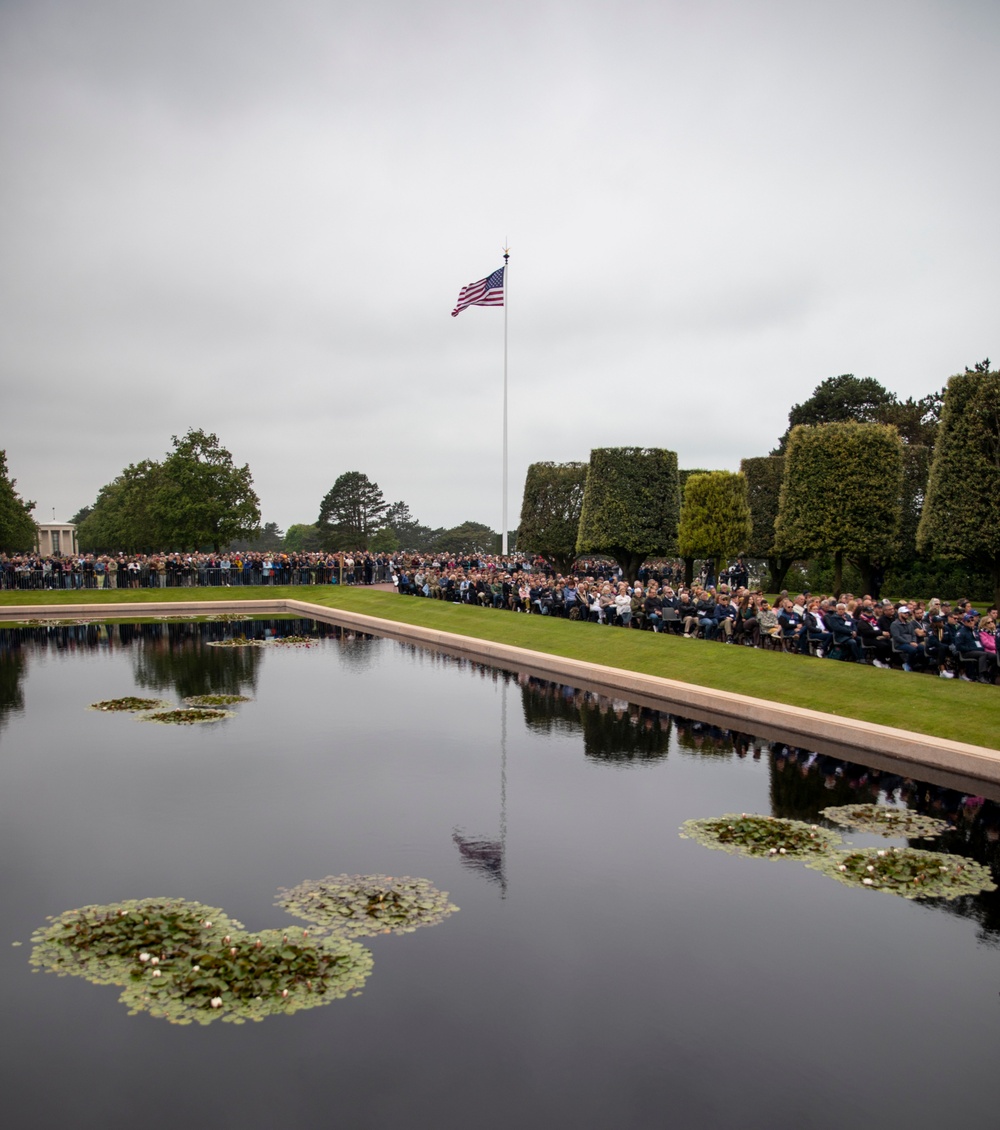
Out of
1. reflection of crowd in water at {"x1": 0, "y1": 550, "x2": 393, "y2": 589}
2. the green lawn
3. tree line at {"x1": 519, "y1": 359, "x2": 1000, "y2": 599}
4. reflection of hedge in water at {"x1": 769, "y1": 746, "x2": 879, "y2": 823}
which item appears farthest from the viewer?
reflection of crowd in water at {"x1": 0, "y1": 550, "x2": 393, "y2": 589}

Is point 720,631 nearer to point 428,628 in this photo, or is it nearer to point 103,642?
point 428,628

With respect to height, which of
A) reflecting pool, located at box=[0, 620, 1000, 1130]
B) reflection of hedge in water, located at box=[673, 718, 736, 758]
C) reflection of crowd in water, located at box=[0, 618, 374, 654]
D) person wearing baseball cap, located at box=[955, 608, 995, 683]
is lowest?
reflecting pool, located at box=[0, 620, 1000, 1130]

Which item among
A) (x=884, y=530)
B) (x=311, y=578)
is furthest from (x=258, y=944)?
(x=311, y=578)

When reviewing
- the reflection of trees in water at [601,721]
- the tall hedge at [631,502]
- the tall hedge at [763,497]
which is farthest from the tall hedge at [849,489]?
the reflection of trees in water at [601,721]

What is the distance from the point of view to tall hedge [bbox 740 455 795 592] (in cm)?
4594

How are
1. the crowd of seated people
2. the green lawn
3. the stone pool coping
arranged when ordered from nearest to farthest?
the stone pool coping, the green lawn, the crowd of seated people

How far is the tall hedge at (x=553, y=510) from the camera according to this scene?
5756 cm

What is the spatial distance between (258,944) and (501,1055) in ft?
7.99

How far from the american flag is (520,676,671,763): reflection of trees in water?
73.3 ft

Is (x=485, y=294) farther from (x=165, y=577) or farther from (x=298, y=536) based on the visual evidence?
(x=298, y=536)

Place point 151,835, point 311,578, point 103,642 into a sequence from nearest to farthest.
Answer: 1. point 151,835
2. point 103,642
3. point 311,578

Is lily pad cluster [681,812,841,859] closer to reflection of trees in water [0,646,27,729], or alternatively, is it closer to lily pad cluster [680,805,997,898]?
lily pad cluster [680,805,997,898]

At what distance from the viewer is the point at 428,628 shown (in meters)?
32.3

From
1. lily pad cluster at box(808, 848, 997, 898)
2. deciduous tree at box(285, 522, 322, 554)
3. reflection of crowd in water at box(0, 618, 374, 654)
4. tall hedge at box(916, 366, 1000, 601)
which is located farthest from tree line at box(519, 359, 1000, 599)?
deciduous tree at box(285, 522, 322, 554)
